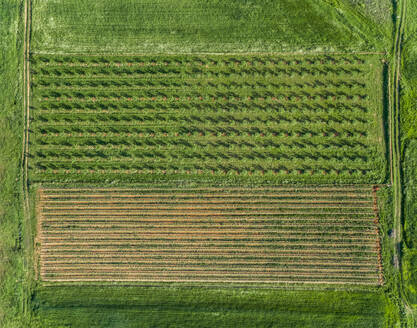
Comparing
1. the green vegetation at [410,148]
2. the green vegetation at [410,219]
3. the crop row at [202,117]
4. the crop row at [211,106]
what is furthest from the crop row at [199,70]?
the green vegetation at [410,219]

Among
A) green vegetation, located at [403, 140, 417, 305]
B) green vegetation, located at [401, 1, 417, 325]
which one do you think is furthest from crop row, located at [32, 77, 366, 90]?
green vegetation, located at [403, 140, 417, 305]

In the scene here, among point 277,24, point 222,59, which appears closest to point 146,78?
point 222,59

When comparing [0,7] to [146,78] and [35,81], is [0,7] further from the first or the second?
[146,78]

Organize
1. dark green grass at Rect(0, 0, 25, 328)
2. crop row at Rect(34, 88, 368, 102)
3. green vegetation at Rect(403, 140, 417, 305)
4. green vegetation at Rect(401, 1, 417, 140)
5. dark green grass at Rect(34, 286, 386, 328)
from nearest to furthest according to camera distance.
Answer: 1. dark green grass at Rect(34, 286, 386, 328)
2. green vegetation at Rect(403, 140, 417, 305)
3. green vegetation at Rect(401, 1, 417, 140)
4. dark green grass at Rect(0, 0, 25, 328)
5. crop row at Rect(34, 88, 368, 102)

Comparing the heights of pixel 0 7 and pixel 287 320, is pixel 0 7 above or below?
above

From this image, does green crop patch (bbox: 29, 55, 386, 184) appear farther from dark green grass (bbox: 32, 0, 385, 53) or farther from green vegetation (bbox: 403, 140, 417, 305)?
green vegetation (bbox: 403, 140, 417, 305)

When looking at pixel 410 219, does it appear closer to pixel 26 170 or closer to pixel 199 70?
pixel 199 70

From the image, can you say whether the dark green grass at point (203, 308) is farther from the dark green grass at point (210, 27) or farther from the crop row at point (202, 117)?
the dark green grass at point (210, 27)
